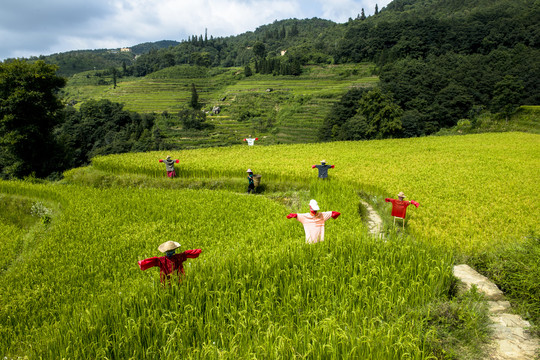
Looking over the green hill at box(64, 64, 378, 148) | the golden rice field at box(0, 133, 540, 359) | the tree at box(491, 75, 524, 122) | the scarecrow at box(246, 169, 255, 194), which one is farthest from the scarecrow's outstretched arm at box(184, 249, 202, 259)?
the tree at box(491, 75, 524, 122)

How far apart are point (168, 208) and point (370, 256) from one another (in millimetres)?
7470

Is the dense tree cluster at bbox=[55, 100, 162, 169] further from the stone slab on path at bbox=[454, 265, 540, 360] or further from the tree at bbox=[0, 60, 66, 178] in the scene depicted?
the stone slab on path at bbox=[454, 265, 540, 360]

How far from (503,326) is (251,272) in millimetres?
3590

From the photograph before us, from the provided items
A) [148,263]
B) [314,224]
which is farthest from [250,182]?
[148,263]

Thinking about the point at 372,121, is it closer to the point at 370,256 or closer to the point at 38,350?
the point at 370,256

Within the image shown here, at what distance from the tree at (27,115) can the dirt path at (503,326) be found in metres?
25.1

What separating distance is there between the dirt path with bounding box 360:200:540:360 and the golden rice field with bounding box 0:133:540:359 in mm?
262

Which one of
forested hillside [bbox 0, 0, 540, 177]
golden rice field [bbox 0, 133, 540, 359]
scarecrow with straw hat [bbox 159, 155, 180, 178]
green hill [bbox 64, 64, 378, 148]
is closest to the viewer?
golden rice field [bbox 0, 133, 540, 359]

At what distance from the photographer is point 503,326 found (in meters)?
4.07

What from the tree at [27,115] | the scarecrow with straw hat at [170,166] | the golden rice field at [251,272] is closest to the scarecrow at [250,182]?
the golden rice field at [251,272]

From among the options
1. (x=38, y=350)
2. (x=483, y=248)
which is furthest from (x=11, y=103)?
(x=483, y=248)

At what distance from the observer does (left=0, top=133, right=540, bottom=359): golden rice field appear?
3.57 meters

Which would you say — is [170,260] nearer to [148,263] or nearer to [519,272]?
[148,263]

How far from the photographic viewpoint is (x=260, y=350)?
3357 millimetres
